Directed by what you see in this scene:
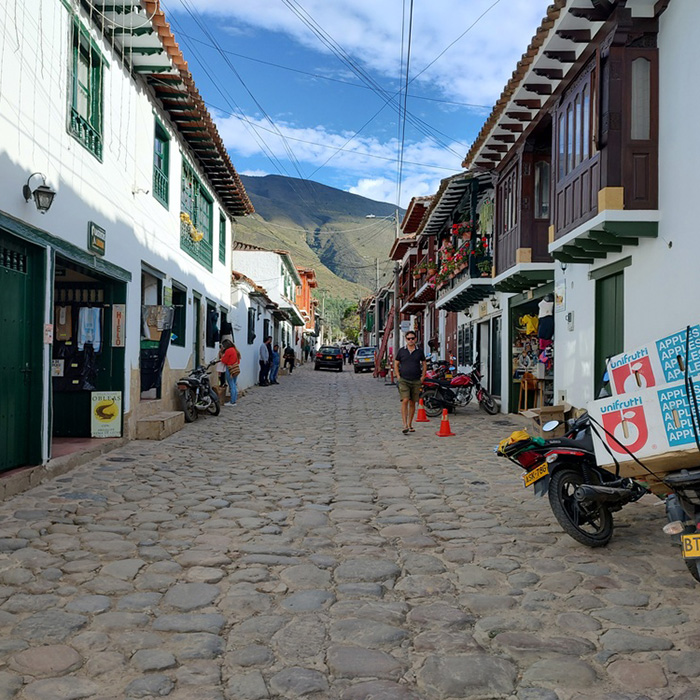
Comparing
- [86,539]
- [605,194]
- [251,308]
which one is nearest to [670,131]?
[605,194]

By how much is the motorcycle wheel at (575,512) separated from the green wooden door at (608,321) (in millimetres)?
4613

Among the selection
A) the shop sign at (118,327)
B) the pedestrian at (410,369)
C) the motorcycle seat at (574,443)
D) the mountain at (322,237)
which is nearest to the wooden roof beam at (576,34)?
the pedestrian at (410,369)

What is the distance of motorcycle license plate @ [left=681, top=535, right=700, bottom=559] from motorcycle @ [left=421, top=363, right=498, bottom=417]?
11.1 meters

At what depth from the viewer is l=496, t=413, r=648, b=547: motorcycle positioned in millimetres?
5125

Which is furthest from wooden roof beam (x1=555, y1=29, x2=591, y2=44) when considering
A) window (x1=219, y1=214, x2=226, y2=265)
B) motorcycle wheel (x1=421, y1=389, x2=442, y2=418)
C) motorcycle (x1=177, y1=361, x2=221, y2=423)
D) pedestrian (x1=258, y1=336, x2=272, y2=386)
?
pedestrian (x1=258, y1=336, x2=272, y2=386)

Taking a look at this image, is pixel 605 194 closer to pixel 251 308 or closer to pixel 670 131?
pixel 670 131

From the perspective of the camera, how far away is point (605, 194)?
8.43 meters

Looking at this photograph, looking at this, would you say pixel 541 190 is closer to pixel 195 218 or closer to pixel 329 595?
pixel 195 218

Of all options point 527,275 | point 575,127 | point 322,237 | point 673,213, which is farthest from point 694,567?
point 322,237

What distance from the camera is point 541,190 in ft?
43.8

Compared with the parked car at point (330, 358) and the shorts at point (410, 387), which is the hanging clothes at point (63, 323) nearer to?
the shorts at point (410, 387)

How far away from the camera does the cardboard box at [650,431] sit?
Answer: 4227mm

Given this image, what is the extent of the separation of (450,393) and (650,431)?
1090 centimetres

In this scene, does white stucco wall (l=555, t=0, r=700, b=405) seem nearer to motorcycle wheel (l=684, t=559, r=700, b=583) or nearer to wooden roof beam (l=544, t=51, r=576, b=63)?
wooden roof beam (l=544, t=51, r=576, b=63)
